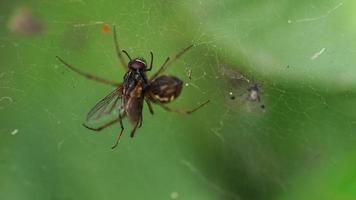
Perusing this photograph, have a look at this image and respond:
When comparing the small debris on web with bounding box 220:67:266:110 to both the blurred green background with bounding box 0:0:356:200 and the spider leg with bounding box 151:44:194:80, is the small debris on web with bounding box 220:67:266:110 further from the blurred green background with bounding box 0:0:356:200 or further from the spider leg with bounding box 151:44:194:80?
the spider leg with bounding box 151:44:194:80

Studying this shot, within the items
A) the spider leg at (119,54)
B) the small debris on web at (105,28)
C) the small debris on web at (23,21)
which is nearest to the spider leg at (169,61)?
the spider leg at (119,54)

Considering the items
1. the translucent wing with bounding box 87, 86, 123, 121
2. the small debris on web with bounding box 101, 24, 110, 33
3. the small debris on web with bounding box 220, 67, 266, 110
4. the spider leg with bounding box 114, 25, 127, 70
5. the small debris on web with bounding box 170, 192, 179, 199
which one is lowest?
the small debris on web with bounding box 170, 192, 179, 199

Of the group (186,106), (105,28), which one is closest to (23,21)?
(105,28)

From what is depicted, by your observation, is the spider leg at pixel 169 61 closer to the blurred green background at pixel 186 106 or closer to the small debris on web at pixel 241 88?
the blurred green background at pixel 186 106

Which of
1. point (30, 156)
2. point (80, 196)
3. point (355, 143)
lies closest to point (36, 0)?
point (30, 156)

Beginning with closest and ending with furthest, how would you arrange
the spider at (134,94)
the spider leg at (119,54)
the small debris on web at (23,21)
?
the spider at (134,94), the spider leg at (119,54), the small debris on web at (23,21)

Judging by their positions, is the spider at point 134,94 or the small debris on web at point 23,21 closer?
→ the spider at point 134,94

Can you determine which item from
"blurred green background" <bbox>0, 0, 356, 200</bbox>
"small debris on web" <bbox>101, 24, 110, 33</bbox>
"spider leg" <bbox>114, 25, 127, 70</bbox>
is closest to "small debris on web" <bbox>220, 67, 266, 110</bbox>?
"blurred green background" <bbox>0, 0, 356, 200</bbox>

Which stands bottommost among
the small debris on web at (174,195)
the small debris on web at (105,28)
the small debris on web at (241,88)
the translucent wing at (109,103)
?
the small debris on web at (174,195)

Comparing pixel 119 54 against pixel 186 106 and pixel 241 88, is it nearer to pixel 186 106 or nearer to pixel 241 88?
pixel 186 106

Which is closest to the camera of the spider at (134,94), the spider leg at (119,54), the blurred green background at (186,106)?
the blurred green background at (186,106)
